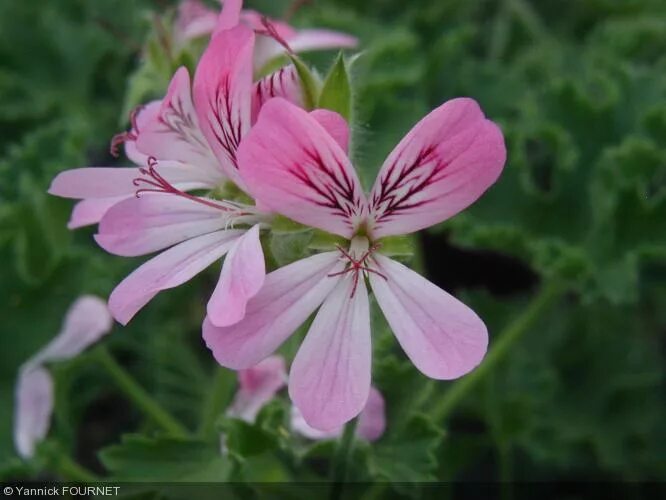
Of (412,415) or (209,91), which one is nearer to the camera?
(209,91)

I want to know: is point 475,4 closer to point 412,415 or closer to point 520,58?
point 520,58

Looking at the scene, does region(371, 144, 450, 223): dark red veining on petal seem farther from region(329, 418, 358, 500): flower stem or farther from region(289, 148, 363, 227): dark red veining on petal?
region(329, 418, 358, 500): flower stem

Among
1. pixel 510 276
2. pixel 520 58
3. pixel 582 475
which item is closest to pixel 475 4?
pixel 520 58

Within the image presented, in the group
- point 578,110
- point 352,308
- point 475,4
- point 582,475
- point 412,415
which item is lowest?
point 582,475

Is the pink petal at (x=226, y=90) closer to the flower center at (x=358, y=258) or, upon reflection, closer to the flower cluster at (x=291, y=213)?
the flower cluster at (x=291, y=213)

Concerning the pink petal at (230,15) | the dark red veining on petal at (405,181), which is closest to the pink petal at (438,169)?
the dark red veining on petal at (405,181)

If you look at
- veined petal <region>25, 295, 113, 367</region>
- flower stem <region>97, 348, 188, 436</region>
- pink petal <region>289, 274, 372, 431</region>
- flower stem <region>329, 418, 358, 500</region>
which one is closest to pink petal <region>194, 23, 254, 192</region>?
pink petal <region>289, 274, 372, 431</region>
